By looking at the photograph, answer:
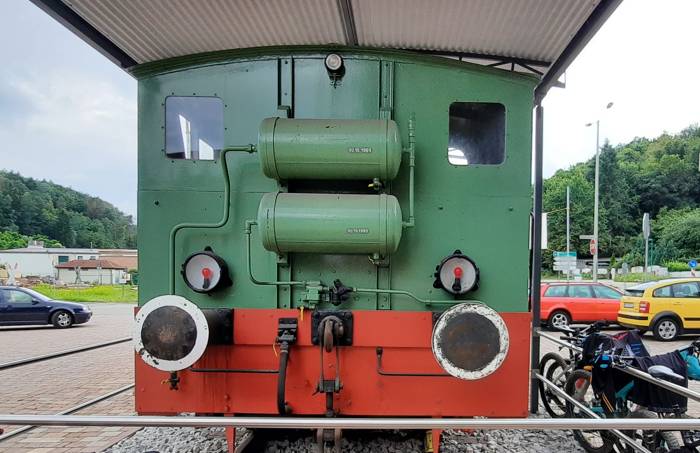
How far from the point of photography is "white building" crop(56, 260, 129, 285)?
38.4 metres

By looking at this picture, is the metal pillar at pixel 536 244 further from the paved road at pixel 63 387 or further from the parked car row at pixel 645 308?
the parked car row at pixel 645 308

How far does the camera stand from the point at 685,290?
9.56m

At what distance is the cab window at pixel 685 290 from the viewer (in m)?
9.51

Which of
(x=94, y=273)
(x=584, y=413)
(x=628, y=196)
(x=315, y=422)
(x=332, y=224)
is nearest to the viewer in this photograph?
(x=315, y=422)

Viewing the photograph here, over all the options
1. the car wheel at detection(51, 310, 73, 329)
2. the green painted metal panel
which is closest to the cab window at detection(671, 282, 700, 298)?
the green painted metal panel

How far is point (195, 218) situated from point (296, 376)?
1348mm

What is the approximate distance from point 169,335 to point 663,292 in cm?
1170

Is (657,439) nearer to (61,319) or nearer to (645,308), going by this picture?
(645,308)

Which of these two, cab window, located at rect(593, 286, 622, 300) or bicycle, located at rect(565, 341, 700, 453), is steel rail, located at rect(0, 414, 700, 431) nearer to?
bicycle, located at rect(565, 341, 700, 453)

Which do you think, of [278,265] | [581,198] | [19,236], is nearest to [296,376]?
[278,265]

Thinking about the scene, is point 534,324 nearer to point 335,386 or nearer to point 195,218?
point 335,386

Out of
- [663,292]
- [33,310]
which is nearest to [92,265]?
[33,310]

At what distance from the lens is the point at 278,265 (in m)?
2.72

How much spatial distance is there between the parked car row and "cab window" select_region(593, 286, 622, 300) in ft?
0.23
